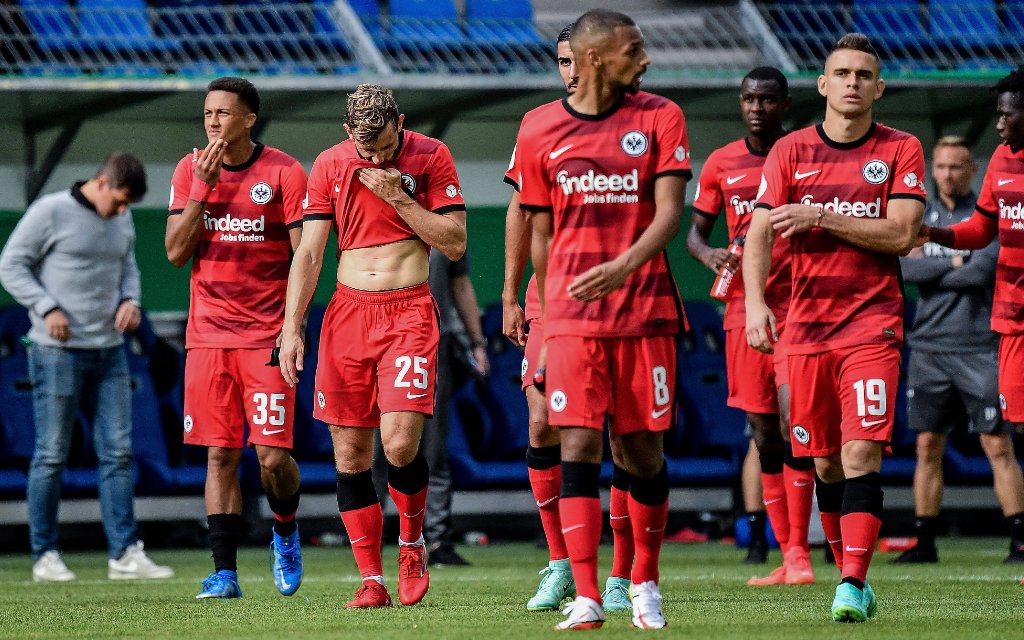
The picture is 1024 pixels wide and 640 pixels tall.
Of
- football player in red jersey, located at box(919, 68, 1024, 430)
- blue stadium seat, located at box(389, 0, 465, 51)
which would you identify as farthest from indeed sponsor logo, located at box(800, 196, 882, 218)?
blue stadium seat, located at box(389, 0, 465, 51)

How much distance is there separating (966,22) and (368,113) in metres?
8.24

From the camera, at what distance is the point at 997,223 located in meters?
7.71

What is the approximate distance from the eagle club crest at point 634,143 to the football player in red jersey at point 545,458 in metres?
0.45

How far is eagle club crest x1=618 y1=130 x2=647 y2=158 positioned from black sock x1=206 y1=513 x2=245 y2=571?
119 inches

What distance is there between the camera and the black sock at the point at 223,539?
734 cm

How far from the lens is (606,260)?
5.41 meters

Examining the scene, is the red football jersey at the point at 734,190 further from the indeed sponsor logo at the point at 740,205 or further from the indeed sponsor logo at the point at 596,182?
the indeed sponsor logo at the point at 596,182

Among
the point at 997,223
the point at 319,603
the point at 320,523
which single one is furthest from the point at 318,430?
the point at 997,223

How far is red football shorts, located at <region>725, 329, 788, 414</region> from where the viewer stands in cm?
822

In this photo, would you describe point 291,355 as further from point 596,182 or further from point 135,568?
point 135,568

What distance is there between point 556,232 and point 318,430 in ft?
21.4

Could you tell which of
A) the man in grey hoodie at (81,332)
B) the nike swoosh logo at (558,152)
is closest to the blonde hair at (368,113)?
the nike swoosh logo at (558,152)

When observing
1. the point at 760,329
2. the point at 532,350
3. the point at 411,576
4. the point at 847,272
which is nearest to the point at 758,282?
the point at 760,329

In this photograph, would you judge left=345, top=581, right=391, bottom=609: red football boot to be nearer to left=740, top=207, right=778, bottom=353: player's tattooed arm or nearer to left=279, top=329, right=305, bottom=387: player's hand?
left=279, top=329, right=305, bottom=387: player's hand
